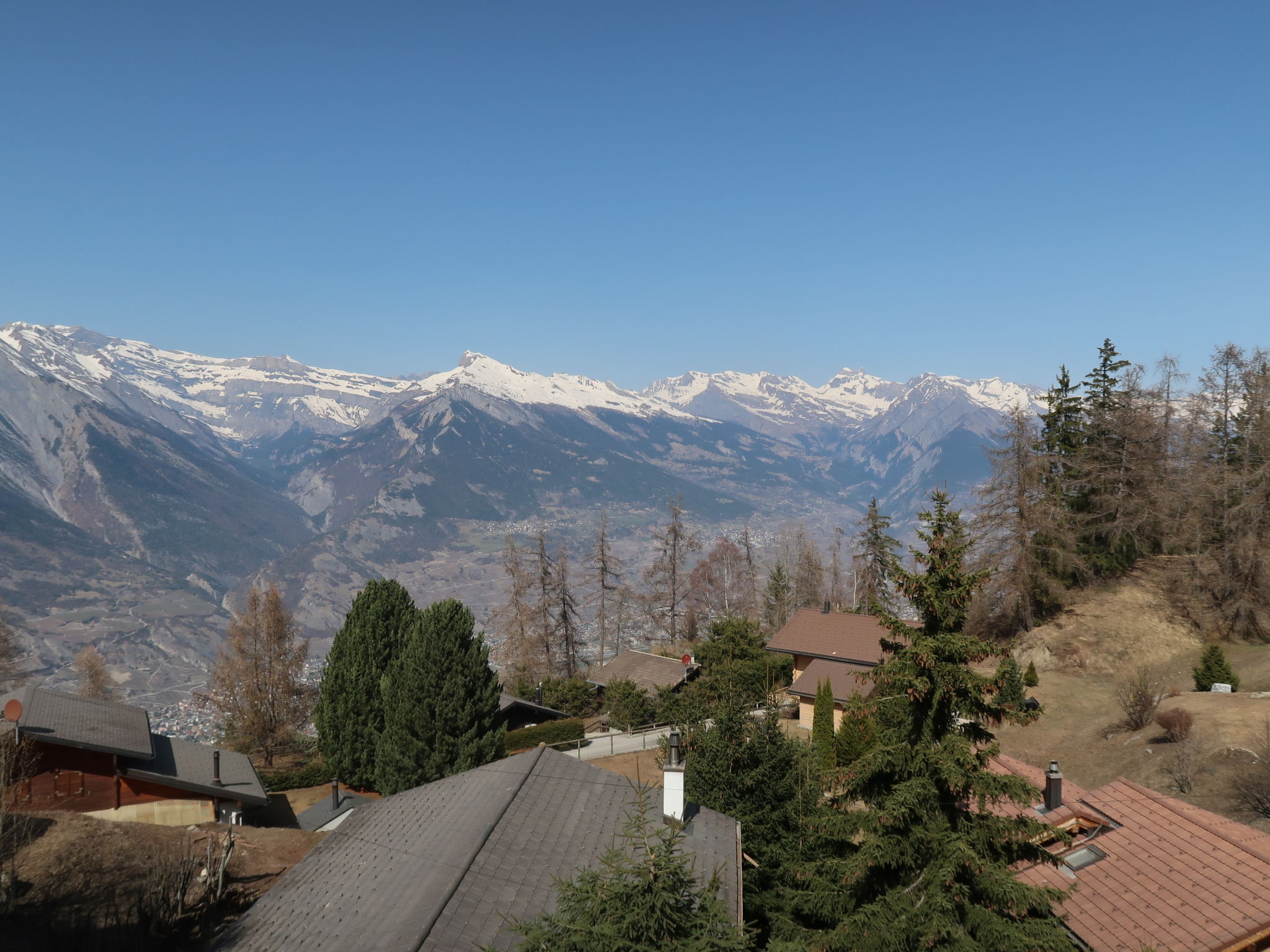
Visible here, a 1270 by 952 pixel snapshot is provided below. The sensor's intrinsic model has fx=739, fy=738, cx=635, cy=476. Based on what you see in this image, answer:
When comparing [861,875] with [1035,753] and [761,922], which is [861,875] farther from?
[1035,753]

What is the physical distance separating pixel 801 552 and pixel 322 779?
56353 mm

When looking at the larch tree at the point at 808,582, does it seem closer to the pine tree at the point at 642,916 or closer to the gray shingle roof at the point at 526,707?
the gray shingle roof at the point at 526,707

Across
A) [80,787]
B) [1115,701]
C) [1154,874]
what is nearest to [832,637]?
[1115,701]

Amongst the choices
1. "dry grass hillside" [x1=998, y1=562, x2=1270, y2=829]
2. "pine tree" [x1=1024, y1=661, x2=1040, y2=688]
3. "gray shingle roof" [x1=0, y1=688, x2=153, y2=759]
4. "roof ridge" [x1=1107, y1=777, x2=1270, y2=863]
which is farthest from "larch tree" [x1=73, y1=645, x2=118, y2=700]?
"roof ridge" [x1=1107, y1=777, x2=1270, y2=863]

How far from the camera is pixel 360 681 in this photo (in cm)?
3547

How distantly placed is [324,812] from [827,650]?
2763 cm

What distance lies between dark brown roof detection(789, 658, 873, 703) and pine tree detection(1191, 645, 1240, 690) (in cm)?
1424

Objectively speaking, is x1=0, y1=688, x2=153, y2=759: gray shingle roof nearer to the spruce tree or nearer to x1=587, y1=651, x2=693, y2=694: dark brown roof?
x1=587, y1=651, x2=693, y2=694: dark brown roof

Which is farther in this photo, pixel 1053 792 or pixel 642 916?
pixel 1053 792

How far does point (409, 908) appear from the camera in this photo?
12516mm

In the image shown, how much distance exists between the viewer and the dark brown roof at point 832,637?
139ft

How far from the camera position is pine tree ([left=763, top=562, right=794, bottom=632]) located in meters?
72.9

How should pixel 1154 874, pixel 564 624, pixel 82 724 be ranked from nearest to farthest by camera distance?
pixel 1154 874 → pixel 82 724 → pixel 564 624

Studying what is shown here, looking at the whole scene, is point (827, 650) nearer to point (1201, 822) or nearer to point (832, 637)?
point (832, 637)
